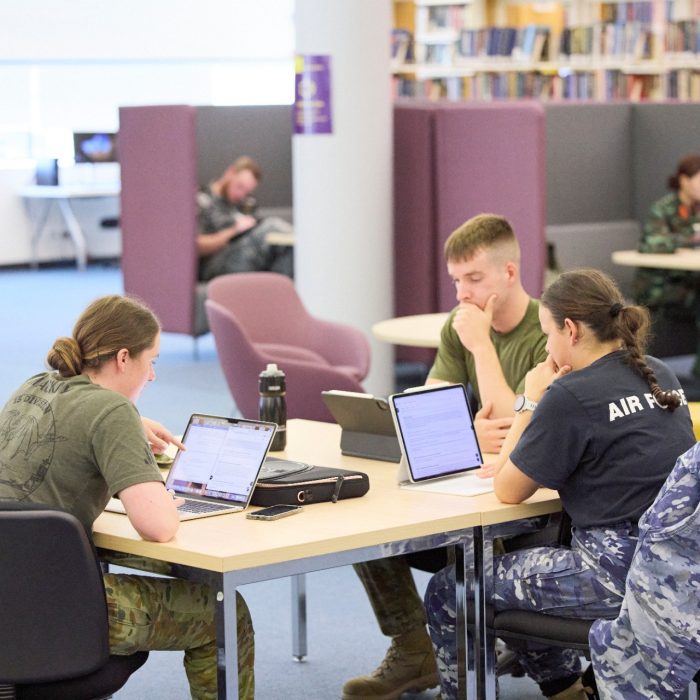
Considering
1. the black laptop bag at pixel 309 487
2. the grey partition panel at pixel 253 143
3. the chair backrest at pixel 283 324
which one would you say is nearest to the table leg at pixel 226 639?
the black laptop bag at pixel 309 487

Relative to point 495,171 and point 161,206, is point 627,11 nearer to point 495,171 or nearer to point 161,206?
point 161,206

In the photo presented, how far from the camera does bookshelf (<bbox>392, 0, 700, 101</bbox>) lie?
1080 centimetres

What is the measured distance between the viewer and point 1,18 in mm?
13016

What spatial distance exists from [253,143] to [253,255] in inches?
39.0

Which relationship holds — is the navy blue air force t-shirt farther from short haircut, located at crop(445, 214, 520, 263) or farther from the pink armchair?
the pink armchair

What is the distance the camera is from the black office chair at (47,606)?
2.36 m

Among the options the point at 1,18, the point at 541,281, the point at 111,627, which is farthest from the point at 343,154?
the point at 1,18

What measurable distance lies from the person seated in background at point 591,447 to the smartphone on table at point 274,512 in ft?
1.33

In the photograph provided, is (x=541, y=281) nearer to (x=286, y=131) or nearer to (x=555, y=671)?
(x=286, y=131)

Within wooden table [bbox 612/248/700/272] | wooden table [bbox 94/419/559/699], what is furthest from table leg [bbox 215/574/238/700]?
wooden table [bbox 612/248/700/272]

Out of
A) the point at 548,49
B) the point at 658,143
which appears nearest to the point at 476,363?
the point at 658,143

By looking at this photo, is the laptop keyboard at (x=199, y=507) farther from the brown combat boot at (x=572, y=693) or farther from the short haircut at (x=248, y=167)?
the short haircut at (x=248, y=167)

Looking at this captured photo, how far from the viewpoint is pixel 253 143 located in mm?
8883

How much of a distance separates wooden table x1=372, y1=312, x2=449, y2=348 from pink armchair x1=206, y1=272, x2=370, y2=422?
0.20m
